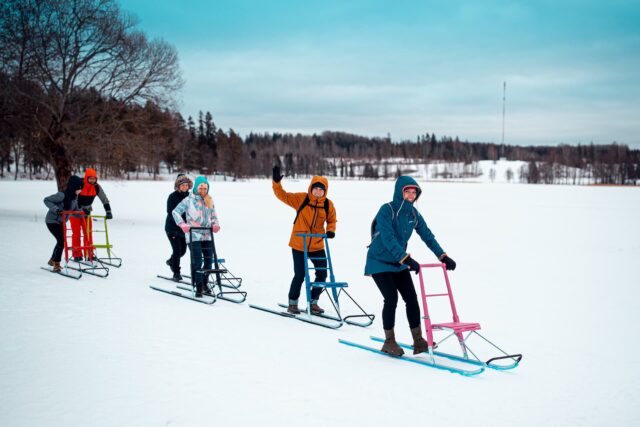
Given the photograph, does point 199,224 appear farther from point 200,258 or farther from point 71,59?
point 71,59

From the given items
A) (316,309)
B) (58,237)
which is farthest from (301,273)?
(58,237)

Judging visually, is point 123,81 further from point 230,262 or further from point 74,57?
point 230,262

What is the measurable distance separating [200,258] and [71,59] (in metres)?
17.0

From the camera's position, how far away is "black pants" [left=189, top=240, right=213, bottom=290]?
8719 millimetres

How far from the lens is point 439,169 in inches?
6619

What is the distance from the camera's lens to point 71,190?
10875 millimetres

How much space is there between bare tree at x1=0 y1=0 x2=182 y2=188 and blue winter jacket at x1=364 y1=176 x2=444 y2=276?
20.0 m

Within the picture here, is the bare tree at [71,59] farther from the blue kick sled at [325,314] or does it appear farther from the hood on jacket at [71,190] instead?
the blue kick sled at [325,314]

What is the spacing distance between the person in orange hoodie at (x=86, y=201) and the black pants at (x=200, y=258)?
3089 millimetres

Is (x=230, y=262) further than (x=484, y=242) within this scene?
No

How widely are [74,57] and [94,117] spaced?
265 centimetres

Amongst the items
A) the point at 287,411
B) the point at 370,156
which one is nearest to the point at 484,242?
the point at 287,411

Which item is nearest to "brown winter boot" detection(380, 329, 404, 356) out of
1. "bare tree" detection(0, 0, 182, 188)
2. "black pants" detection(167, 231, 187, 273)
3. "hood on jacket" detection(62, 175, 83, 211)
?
"black pants" detection(167, 231, 187, 273)

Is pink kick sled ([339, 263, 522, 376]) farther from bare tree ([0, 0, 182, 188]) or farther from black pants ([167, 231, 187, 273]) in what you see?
bare tree ([0, 0, 182, 188])
